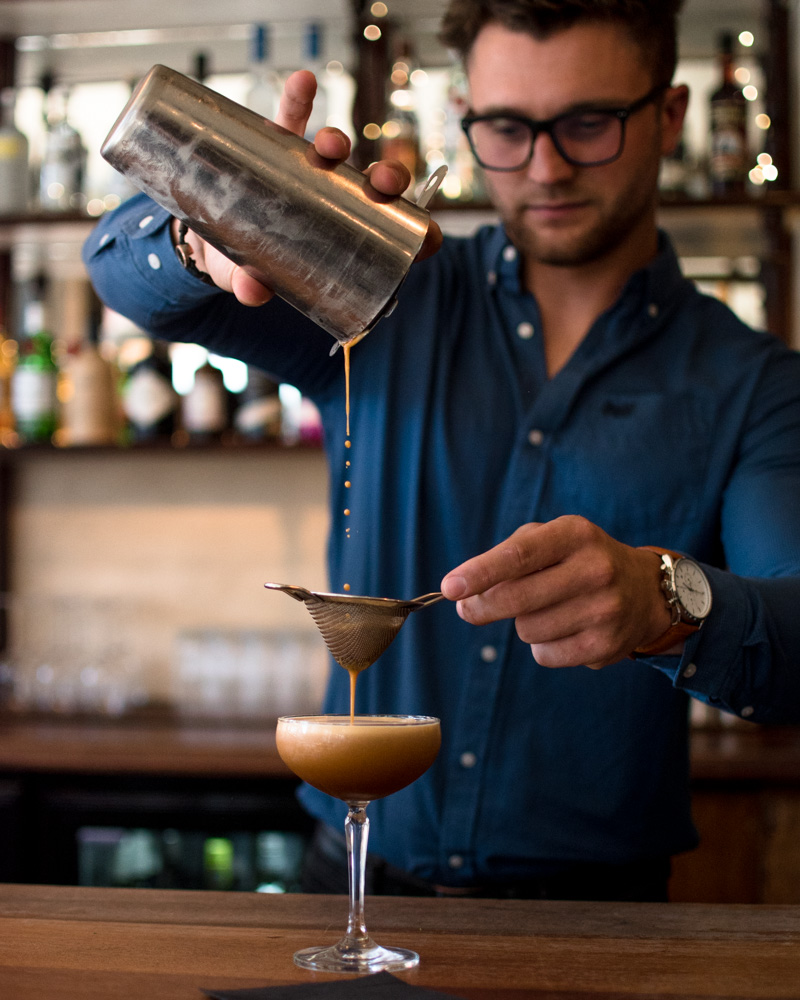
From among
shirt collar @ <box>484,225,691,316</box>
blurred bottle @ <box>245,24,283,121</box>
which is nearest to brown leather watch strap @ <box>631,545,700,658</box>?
shirt collar @ <box>484,225,691,316</box>

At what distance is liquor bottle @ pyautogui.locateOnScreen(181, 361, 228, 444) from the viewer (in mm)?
2902

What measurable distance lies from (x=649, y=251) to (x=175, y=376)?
1.75m

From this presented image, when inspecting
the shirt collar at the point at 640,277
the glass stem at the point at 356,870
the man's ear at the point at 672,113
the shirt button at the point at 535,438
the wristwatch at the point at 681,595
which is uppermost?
the man's ear at the point at 672,113

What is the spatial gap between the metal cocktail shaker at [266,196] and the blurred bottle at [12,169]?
2046 mm

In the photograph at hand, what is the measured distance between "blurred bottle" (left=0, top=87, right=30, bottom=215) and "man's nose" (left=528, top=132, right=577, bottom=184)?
1.82 metres

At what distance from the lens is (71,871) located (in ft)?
7.96

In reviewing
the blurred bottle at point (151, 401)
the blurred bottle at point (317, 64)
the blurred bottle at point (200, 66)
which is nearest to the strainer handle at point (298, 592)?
the blurred bottle at point (151, 401)

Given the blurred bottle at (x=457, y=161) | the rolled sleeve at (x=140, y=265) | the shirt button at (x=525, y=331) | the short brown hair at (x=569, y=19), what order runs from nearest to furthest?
the rolled sleeve at (x=140, y=265) < the short brown hair at (x=569, y=19) < the shirt button at (x=525, y=331) < the blurred bottle at (x=457, y=161)

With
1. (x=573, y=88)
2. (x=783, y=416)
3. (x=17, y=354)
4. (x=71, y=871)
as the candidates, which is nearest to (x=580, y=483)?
(x=783, y=416)

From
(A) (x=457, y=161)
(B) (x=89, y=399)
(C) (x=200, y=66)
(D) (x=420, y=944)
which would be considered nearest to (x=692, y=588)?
(D) (x=420, y=944)

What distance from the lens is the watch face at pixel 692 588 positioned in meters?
1.18

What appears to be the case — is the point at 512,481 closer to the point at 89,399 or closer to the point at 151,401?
the point at 151,401

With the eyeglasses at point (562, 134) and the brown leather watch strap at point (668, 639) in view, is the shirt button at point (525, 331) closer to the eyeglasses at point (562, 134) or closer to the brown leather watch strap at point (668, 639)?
the eyeglasses at point (562, 134)

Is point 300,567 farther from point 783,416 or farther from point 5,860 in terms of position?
point 783,416
